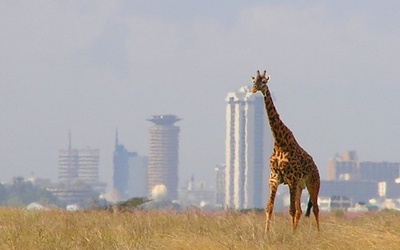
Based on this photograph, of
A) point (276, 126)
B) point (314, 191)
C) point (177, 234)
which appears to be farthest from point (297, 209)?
point (177, 234)

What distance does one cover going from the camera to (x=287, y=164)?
19.0 meters

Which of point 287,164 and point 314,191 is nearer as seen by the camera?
point 287,164

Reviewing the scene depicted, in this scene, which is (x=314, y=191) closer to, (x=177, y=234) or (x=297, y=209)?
(x=297, y=209)

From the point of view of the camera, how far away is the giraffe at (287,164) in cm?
1900

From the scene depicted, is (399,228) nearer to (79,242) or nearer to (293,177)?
(293,177)

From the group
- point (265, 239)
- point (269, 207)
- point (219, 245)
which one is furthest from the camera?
point (269, 207)

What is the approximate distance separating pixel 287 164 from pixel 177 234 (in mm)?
1972

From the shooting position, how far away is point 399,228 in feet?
63.4

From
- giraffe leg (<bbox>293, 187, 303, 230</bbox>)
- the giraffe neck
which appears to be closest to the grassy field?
giraffe leg (<bbox>293, 187, 303, 230</bbox>)

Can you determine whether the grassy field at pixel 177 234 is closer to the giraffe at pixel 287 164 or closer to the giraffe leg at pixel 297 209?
the giraffe leg at pixel 297 209

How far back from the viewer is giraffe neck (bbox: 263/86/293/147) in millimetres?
19156

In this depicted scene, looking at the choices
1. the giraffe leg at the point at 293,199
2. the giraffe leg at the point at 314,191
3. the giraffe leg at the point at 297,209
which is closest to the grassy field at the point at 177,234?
the giraffe leg at the point at 297,209

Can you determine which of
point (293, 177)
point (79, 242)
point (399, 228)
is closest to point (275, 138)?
point (293, 177)

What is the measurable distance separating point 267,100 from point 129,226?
290 centimetres
